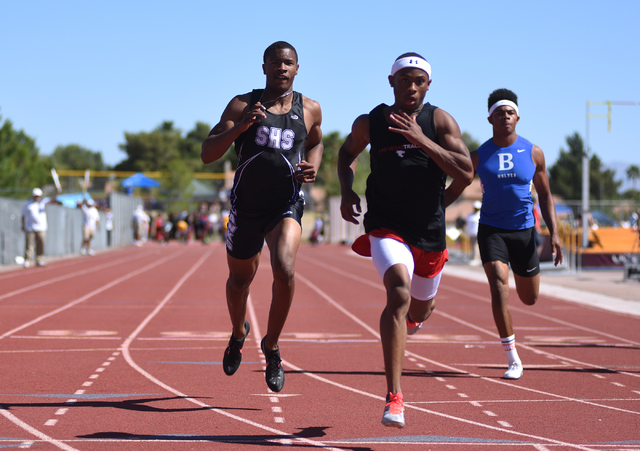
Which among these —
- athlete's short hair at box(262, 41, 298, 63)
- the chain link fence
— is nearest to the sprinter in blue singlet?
athlete's short hair at box(262, 41, 298, 63)

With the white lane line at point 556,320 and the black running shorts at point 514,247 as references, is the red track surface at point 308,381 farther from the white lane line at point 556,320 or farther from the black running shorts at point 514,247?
the black running shorts at point 514,247

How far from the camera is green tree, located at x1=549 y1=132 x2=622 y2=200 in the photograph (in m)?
88.2

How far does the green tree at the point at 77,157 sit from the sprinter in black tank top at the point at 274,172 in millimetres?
131406

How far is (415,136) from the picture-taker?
439 centimetres

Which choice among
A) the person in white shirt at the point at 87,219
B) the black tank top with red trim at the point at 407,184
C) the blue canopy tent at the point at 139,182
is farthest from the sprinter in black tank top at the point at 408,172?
the blue canopy tent at the point at 139,182

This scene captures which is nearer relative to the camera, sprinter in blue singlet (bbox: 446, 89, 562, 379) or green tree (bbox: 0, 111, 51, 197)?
sprinter in blue singlet (bbox: 446, 89, 562, 379)

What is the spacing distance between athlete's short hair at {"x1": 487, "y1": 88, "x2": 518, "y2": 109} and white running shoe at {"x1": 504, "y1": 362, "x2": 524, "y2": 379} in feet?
6.83

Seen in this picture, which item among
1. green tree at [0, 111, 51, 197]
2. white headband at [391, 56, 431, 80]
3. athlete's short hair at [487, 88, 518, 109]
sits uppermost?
green tree at [0, 111, 51, 197]

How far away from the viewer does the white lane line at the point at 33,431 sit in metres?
3.96

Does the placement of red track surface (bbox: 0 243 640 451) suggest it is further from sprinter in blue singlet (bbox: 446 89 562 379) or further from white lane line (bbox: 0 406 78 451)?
sprinter in blue singlet (bbox: 446 89 562 379)

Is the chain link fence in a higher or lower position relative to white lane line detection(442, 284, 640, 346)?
higher

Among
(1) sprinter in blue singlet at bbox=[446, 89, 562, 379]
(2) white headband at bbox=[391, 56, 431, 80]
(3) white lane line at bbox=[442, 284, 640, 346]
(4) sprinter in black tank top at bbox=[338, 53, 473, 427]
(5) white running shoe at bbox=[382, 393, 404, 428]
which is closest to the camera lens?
(5) white running shoe at bbox=[382, 393, 404, 428]

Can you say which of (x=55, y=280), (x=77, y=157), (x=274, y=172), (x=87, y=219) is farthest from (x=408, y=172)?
(x=77, y=157)

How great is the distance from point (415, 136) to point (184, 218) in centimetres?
A: 4178
